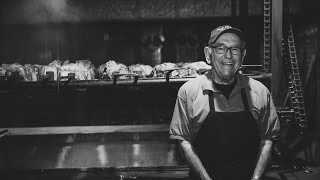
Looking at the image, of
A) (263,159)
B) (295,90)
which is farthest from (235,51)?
(295,90)

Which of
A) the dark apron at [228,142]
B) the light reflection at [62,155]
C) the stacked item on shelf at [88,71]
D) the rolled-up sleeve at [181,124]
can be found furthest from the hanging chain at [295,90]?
the light reflection at [62,155]

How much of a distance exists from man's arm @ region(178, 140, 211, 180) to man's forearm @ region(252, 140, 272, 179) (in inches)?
19.1

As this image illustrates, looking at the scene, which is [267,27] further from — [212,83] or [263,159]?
[263,159]

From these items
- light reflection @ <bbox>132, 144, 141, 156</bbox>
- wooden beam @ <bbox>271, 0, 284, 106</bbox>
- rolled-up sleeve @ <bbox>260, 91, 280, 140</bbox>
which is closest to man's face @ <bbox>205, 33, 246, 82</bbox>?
rolled-up sleeve @ <bbox>260, 91, 280, 140</bbox>

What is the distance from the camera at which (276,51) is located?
3.98 metres

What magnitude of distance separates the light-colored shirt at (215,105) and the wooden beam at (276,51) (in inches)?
38.4

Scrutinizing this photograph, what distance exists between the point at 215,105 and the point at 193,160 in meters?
0.57

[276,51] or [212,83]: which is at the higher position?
[276,51]

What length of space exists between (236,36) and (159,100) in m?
3.73

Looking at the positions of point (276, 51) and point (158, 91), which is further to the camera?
point (158, 91)

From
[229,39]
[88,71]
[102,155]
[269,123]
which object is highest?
[229,39]

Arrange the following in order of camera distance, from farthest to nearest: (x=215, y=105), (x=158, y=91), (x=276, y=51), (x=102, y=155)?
(x=102, y=155), (x=158, y=91), (x=276, y=51), (x=215, y=105)

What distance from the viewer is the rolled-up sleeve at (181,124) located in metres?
3.08

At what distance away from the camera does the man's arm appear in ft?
9.75
